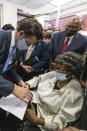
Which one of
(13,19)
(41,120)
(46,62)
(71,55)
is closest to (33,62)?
(46,62)

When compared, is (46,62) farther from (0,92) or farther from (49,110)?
(0,92)

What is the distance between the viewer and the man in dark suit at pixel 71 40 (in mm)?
2025

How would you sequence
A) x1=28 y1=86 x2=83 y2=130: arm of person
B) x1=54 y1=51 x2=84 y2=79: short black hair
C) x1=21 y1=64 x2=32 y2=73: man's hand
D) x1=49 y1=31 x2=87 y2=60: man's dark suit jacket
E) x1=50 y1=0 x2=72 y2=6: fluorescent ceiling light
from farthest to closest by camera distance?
x1=50 y1=0 x2=72 y2=6: fluorescent ceiling light
x1=21 y1=64 x2=32 y2=73: man's hand
x1=49 y1=31 x2=87 y2=60: man's dark suit jacket
x1=54 y1=51 x2=84 y2=79: short black hair
x1=28 y1=86 x2=83 y2=130: arm of person

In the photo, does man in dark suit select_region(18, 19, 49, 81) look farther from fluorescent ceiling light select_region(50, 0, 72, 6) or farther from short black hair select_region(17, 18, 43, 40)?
fluorescent ceiling light select_region(50, 0, 72, 6)

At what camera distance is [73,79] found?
5.26 feet

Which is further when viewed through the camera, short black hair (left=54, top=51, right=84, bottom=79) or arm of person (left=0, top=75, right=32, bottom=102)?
short black hair (left=54, top=51, right=84, bottom=79)

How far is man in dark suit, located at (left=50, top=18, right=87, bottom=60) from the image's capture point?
2025mm

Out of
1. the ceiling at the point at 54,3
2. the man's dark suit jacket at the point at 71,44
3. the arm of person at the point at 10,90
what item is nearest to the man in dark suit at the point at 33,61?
the man's dark suit jacket at the point at 71,44

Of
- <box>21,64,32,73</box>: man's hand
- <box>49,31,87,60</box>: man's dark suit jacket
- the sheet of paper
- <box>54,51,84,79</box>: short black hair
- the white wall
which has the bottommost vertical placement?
the sheet of paper

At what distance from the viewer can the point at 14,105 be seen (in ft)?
4.72

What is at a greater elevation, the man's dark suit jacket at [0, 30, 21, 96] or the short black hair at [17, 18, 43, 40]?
the short black hair at [17, 18, 43, 40]

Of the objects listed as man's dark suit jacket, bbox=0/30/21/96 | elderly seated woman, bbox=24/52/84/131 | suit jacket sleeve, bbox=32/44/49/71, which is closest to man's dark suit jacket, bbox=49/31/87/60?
suit jacket sleeve, bbox=32/44/49/71

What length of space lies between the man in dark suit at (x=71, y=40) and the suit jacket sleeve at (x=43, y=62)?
160 mm

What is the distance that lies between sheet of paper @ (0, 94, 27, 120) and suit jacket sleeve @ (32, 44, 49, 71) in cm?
90
